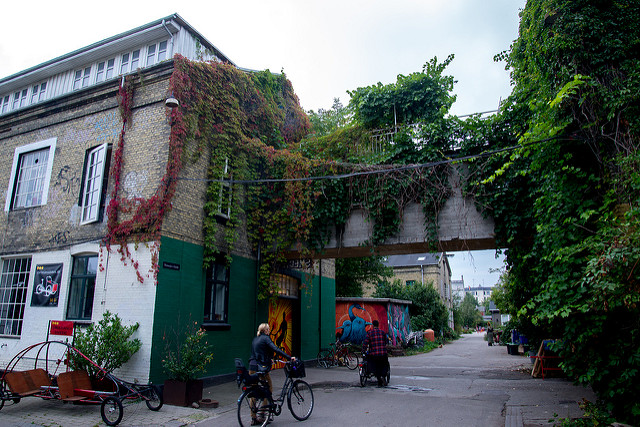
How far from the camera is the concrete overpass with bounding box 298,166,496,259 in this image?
36.6 ft

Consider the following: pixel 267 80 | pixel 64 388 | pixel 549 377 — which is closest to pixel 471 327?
pixel 549 377

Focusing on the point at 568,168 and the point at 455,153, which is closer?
the point at 568,168

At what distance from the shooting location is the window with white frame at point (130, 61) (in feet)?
44.6

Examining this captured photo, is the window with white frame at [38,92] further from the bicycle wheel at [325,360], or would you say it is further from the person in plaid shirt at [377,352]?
the person in plaid shirt at [377,352]

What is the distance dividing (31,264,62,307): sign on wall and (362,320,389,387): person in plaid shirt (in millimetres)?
8555

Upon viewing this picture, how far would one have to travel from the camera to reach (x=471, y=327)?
7700 centimetres

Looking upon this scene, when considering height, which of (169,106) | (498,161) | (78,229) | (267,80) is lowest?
(78,229)

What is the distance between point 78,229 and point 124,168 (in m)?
2.22

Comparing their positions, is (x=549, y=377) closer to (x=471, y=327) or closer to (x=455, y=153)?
(x=455, y=153)

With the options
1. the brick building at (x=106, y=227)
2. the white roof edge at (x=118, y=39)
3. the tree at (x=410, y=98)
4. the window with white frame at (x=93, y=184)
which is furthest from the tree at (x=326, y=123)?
the window with white frame at (x=93, y=184)

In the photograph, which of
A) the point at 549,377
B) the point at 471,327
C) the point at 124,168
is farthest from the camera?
the point at 471,327

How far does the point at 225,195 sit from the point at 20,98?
430 inches

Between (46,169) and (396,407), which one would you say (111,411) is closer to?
(396,407)

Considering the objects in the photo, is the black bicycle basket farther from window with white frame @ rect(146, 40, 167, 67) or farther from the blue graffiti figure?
the blue graffiti figure
